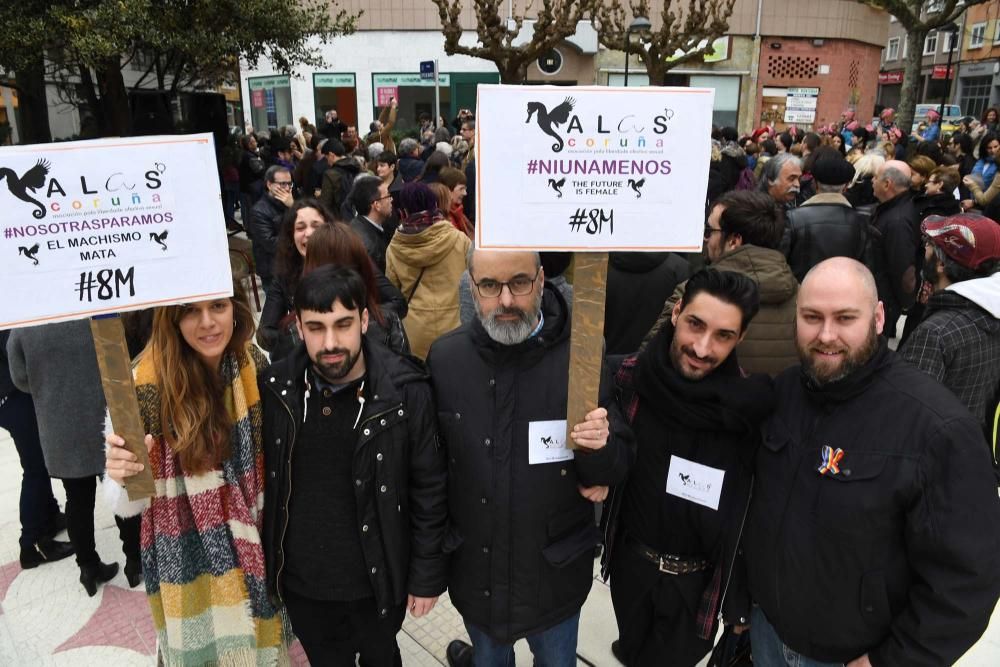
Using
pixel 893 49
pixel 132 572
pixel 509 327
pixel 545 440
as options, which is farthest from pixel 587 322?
pixel 893 49

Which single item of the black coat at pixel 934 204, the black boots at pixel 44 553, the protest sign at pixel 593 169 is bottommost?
the black boots at pixel 44 553

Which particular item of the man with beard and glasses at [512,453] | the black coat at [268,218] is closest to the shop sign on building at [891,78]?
the black coat at [268,218]

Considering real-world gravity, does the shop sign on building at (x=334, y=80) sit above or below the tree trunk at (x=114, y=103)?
above

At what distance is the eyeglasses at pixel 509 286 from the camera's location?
6.76 ft

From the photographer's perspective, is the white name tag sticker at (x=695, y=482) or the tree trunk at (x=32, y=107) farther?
the tree trunk at (x=32, y=107)

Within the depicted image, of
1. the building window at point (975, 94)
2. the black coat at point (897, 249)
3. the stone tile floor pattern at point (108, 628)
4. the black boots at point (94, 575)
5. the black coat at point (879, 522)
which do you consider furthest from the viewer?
the building window at point (975, 94)

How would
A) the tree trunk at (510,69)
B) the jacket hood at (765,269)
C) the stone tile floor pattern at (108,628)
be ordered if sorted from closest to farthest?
1. the jacket hood at (765,269)
2. the stone tile floor pattern at (108,628)
3. the tree trunk at (510,69)

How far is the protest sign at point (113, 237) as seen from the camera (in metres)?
1.68

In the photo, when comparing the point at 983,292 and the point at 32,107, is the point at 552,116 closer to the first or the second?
the point at 983,292

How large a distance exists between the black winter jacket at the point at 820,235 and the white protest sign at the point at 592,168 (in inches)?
126

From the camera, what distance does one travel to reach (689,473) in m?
2.09

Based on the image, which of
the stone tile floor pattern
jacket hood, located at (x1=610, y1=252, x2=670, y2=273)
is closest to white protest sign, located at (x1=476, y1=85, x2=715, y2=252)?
jacket hood, located at (x1=610, y1=252, x2=670, y2=273)

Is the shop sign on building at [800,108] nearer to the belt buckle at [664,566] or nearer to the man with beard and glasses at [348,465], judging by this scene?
the belt buckle at [664,566]

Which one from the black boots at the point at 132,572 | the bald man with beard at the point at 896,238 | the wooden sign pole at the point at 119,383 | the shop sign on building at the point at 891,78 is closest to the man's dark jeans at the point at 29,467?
the black boots at the point at 132,572
